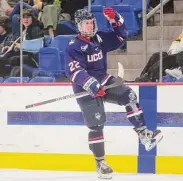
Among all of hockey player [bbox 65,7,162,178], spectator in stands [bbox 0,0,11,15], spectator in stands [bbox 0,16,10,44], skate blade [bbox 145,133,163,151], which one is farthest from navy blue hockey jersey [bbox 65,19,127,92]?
spectator in stands [bbox 0,0,11,15]

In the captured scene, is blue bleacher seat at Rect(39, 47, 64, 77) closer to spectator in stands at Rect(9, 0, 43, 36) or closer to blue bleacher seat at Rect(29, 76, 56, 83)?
blue bleacher seat at Rect(29, 76, 56, 83)

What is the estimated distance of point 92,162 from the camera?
5055mm

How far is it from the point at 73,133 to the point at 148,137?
2.39 feet

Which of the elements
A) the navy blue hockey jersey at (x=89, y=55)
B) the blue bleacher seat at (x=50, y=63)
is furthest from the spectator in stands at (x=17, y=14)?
the navy blue hockey jersey at (x=89, y=55)

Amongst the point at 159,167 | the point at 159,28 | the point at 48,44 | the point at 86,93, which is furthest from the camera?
the point at 48,44

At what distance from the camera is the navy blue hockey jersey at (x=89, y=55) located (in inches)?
178

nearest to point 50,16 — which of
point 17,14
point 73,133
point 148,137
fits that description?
point 17,14

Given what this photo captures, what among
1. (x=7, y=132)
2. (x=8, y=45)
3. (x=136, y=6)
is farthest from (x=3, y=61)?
(x=136, y=6)

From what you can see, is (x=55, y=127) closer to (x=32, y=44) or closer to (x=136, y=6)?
(x=32, y=44)

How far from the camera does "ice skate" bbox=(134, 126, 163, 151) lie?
4637mm

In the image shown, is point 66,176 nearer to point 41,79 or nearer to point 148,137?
point 148,137

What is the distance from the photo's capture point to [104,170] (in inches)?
184

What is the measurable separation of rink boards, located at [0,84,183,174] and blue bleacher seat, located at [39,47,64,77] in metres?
0.41

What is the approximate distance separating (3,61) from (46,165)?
1.26 meters
